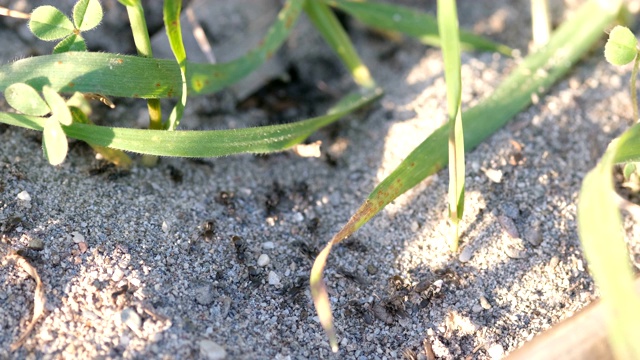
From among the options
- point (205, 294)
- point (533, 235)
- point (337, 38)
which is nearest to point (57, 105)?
point (205, 294)

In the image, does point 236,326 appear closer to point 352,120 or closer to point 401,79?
point 352,120

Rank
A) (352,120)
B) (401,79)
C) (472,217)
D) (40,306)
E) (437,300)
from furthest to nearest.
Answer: (401,79) → (352,120) → (472,217) → (437,300) → (40,306)

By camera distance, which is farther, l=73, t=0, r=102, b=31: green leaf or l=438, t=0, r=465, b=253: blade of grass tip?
l=73, t=0, r=102, b=31: green leaf

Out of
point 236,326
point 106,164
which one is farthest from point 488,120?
point 106,164

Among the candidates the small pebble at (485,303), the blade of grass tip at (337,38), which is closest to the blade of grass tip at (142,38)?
the blade of grass tip at (337,38)

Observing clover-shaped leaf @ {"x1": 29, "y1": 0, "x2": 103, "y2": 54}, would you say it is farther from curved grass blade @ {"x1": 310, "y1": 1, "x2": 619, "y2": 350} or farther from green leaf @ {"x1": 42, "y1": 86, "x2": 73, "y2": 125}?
curved grass blade @ {"x1": 310, "y1": 1, "x2": 619, "y2": 350}

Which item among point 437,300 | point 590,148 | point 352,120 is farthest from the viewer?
point 352,120

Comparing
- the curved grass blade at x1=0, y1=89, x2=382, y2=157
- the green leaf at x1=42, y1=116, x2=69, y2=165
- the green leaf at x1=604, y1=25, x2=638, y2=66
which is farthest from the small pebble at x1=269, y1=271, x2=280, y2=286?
the green leaf at x1=604, y1=25, x2=638, y2=66

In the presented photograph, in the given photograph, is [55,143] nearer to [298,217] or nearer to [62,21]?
[62,21]

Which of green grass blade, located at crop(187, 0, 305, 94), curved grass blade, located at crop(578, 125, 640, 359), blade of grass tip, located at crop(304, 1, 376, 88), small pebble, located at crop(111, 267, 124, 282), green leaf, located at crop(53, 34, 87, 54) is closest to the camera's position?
curved grass blade, located at crop(578, 125, 640, 359)
